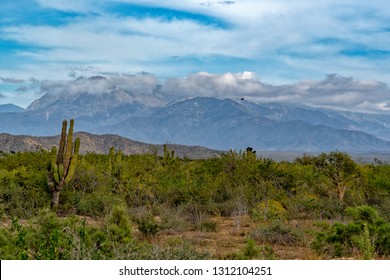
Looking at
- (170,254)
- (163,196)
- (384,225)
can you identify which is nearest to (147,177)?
(163,196)

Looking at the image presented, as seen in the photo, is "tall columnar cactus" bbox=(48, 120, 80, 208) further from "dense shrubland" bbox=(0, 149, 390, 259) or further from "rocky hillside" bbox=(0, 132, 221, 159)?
"rocky hillside" bbox=(0, 132, 221, 159)

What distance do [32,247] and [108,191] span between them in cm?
1360

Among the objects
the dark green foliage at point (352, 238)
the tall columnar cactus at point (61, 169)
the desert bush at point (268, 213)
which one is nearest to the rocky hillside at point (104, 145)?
the tall columnar cactus at point (61, 169)

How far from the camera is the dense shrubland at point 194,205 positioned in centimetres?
1071

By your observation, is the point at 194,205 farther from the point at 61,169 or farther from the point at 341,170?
the point at 341,170

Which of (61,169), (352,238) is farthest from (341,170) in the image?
(352,238)

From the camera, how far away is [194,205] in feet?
76.8

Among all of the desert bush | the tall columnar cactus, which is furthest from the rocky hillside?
the desert bush

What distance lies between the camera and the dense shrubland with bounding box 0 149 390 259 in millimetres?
10711

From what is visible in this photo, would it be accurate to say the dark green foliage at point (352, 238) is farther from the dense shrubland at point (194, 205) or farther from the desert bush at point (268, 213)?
the desert bush at point (268, 213)

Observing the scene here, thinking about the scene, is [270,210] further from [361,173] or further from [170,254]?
[170,254]

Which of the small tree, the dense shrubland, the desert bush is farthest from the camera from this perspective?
the small tree

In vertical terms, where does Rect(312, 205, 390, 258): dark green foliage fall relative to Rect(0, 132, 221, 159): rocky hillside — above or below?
below

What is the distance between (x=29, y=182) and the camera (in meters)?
23.1
